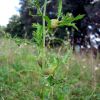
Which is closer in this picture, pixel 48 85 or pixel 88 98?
pixel 48 85

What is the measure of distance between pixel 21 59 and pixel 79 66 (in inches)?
34.2

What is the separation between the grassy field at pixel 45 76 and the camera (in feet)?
5.01

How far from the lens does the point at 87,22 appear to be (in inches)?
717

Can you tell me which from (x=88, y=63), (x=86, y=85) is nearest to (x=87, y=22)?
(x=88, y=63)

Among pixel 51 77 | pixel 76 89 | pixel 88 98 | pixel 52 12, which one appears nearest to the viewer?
pixel 51 77

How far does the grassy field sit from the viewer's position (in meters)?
1.53

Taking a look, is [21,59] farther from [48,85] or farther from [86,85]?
[48,85]

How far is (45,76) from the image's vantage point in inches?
56.3

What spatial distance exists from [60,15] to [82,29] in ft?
59.6

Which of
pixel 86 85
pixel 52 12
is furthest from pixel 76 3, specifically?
pixel 86 85

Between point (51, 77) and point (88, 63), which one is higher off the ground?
point (51, 77)

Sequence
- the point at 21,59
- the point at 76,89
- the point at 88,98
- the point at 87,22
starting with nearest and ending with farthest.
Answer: the point at 88,98 < the point at 76,89 < the point at 21,59 < the point at 87,22

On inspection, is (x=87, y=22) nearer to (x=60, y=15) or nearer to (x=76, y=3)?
(x=76, y=3)

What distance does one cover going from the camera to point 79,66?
209 inches
